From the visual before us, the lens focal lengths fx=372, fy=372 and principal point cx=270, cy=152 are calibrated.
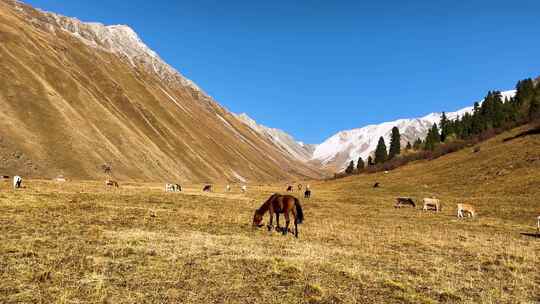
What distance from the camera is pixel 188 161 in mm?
155875

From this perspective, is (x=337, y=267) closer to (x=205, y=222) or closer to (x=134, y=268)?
(x=134, y=268)

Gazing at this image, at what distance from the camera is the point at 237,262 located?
1524cm

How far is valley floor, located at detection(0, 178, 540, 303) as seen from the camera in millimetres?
11484

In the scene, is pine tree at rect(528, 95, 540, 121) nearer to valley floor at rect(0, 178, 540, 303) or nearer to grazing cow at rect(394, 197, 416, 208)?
grazing cow at rect(394, 197, 416, 208)

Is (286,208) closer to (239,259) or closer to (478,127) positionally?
(239,259)

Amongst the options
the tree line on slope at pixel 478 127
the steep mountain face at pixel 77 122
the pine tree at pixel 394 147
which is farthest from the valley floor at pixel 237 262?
the pine tree at pixel 394 147

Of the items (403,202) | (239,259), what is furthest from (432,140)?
(239,259)

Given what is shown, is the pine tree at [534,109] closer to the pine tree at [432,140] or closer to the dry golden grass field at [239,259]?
the pine tree at [432,140]

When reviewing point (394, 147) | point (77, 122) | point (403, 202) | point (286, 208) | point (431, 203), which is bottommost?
point (286, 208)

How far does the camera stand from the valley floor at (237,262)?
11484mm

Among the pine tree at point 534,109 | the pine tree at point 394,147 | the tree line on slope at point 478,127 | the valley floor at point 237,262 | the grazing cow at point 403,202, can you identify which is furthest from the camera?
the pine tree at point 394,147

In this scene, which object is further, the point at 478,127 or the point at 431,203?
the point at 478,127

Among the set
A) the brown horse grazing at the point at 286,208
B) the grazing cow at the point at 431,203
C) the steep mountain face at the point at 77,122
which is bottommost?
the brown horse grazing at the point at 286,208

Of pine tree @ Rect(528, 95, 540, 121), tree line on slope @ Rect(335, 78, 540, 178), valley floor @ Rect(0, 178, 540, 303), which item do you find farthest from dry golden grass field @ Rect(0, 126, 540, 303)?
pine tree @ Rect(528, 95, 540, 121)
